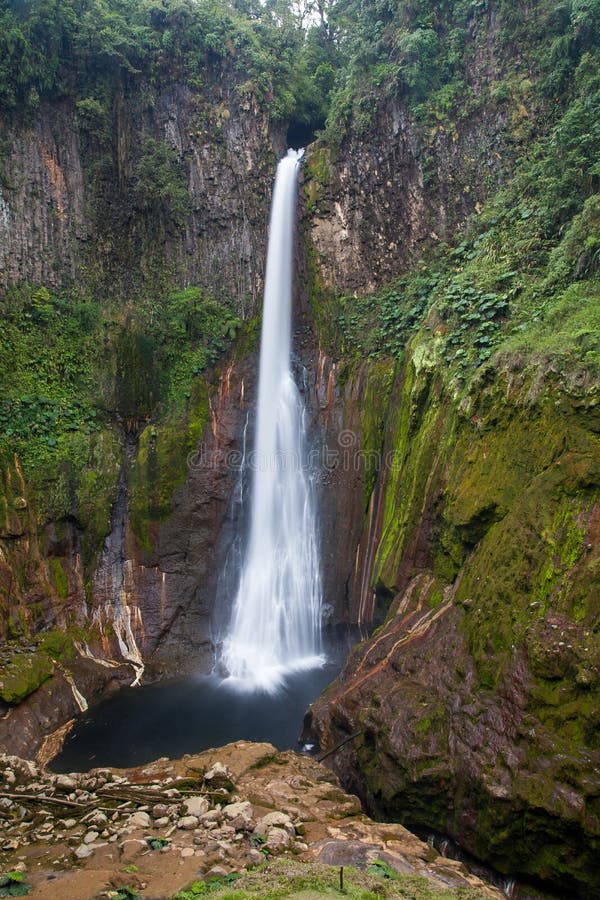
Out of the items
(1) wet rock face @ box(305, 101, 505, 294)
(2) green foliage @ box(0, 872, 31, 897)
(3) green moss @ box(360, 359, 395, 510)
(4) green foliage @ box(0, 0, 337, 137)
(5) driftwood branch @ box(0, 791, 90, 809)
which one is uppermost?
(4) green foliage @ box(0, 0, 337, 137)

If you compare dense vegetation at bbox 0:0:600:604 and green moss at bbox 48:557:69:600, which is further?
green moss at bbox 48:557:69:600

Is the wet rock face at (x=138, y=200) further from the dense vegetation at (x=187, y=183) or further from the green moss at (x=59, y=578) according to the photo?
the green moss at (x=59, y=578)

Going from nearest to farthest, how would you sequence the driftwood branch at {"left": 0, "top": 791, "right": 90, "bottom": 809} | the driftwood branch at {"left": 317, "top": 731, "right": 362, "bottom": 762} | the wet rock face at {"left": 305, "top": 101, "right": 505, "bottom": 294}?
the driftwood branch at {"left": 0, "top": 791, "right": 90, "bottom": 809} → the driftwood branch at {"left": 317, "top": 731, "right": 362, "bottom": 762} → the wet rock face at {"left": 305, "top": 101, "right": 505, "bottom": 294}

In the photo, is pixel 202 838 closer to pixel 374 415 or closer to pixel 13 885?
pixel 13 885

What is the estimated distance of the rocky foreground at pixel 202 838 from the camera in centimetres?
392

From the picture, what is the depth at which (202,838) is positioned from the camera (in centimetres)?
473

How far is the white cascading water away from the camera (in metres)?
11.9

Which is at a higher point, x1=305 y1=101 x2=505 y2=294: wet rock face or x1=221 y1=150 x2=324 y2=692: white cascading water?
x1=305 y1=101 x2=505 y2=294: wet rock face

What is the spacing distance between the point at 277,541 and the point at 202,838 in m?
8.53

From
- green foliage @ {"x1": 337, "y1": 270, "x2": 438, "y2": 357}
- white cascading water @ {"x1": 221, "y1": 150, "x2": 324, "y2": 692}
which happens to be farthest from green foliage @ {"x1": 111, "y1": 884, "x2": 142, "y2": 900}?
green foliage @ {"x1": 337, "y1": 270, "x2": 438, "y2": 357}

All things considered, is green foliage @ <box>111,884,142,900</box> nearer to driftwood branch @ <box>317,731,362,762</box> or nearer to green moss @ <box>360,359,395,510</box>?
driftwood branch @ <box>317,731,362,762</box>

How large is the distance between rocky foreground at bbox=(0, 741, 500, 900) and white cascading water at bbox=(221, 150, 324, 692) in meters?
4.70

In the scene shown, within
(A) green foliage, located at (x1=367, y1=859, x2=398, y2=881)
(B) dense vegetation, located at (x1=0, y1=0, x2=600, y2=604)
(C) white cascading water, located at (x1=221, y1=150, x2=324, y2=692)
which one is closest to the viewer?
(A) green foliage, located at (x1=367, y1=859, x2=398, y2=881)

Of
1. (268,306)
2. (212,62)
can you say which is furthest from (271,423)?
(212,62)
